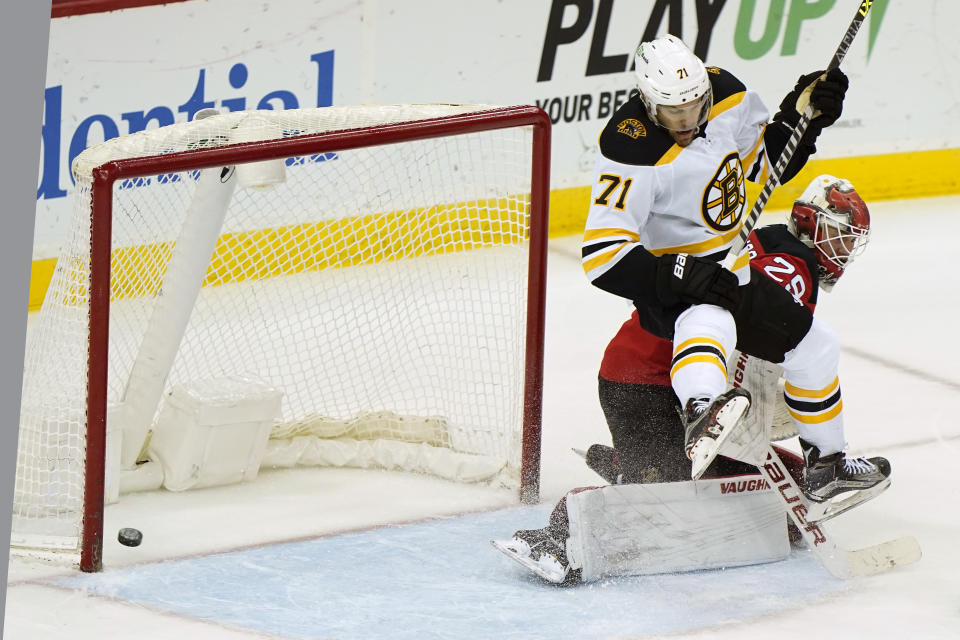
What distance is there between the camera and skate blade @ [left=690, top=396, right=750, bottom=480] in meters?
3.19

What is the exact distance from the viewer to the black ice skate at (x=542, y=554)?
11.3 feet

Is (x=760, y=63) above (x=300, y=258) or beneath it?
above

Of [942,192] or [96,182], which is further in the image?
[942,192]

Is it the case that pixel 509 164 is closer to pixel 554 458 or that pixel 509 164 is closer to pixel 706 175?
pixel 554 458

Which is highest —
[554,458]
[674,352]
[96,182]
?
[96,182]

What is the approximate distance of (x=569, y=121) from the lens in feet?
19.7

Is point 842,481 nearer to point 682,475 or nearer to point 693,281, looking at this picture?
point 682,475

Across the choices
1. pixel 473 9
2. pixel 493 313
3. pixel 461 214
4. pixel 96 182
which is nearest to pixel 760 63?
pixel 473 9

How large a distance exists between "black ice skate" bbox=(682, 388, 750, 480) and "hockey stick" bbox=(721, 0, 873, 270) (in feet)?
1.60

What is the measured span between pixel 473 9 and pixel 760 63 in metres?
1.20

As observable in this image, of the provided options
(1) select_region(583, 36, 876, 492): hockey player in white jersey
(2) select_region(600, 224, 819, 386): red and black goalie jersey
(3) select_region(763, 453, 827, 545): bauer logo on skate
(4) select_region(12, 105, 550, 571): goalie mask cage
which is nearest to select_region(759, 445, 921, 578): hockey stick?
(3) select_region(763, 453, 827, 545): bauer logo on skate

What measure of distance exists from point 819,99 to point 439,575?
4.49 feet

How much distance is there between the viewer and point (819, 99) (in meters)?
3.66

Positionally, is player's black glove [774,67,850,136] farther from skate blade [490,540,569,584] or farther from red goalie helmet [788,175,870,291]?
skate blade [490,540,569,584]
